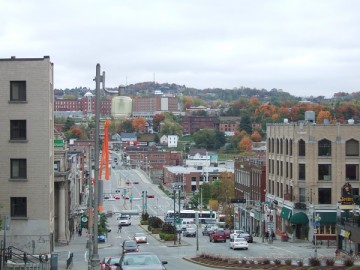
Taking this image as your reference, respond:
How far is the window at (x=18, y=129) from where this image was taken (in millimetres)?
62688

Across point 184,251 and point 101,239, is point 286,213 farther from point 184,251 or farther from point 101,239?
point 184,251

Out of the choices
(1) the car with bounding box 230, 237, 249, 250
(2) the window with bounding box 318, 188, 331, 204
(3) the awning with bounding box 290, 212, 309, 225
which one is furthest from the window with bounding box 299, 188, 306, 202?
(1) the car with bounding box 230, 237, 249, 250

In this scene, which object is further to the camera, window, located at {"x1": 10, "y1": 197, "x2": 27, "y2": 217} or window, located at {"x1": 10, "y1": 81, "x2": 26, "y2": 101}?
window, located at {"x1": 10, "y1": 81, "x2": 26, "y2": 101}

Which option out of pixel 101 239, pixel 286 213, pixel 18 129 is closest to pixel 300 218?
pixel 286 213

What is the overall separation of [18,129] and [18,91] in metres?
2.57

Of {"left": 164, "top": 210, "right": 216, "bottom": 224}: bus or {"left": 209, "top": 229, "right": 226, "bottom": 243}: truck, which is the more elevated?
{"left": 209, "top": 229, "right": 226, "bottom": 243}: truck

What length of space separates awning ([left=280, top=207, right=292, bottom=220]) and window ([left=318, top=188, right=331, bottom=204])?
3.85 m

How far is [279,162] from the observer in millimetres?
99375

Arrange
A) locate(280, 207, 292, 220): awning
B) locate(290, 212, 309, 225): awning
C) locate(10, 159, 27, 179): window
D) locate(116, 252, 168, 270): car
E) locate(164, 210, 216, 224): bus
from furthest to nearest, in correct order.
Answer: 1. locate(164, 210, 216, 224): bus
2. locate(280, 207, 292, 220): awning
3. locate(290, 212, 309, 225): awning
4. locate(10, 159, 27, 179): window
5. locate(116, 252, 168, 270): car

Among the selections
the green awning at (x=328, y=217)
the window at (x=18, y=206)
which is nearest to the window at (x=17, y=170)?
the window at (x=18, y=206)

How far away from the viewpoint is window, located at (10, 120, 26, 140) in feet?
206

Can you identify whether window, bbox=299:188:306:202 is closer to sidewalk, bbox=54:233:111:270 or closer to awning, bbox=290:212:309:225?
awning, bbox=290:212:309:225

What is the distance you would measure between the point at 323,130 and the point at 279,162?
35.6 feet

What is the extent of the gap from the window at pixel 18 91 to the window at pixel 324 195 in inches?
1463
